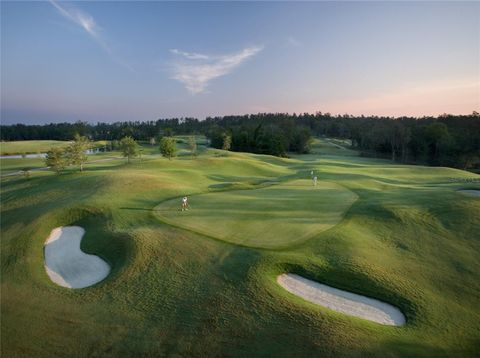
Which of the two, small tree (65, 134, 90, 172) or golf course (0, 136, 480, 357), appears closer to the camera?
golf course (0, 136, 480, 357)

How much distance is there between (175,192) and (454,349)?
2498cm

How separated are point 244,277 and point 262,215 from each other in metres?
8.19

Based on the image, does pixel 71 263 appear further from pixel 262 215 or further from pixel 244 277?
pixel 262 215

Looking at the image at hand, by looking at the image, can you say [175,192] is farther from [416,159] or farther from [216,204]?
[416,159]

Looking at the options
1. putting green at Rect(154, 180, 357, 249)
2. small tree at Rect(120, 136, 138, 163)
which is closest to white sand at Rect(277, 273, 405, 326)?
putting green at Rect(154, 180, 357, 249)

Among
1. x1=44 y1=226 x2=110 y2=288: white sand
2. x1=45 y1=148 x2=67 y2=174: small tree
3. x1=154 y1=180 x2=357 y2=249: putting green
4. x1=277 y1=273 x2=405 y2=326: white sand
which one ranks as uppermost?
x1=45 y1=148 x2=67 y2=174: small tree

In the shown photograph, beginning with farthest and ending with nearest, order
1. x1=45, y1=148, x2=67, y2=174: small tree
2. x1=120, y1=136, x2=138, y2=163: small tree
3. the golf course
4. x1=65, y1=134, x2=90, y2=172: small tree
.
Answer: x1=120, y1=136, x2=138, y2=163: small tree → x1=65, y1=134, x2=90, y2=172: small tree → x1=45, y1=148, x2=67, y2=174: small tree → the golf course

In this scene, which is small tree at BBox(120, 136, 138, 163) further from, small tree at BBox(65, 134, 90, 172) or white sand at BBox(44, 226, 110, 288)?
white sand at BBox(44, 226, 110, 288)

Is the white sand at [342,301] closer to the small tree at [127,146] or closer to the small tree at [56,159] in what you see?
the small tree at [56,159]

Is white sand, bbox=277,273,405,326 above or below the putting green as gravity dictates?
below

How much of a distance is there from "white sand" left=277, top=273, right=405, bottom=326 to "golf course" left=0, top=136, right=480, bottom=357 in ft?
0.20

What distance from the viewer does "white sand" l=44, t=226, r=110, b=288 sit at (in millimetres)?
15938

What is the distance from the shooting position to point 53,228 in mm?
22531

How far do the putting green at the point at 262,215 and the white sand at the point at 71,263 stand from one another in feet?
17.4
